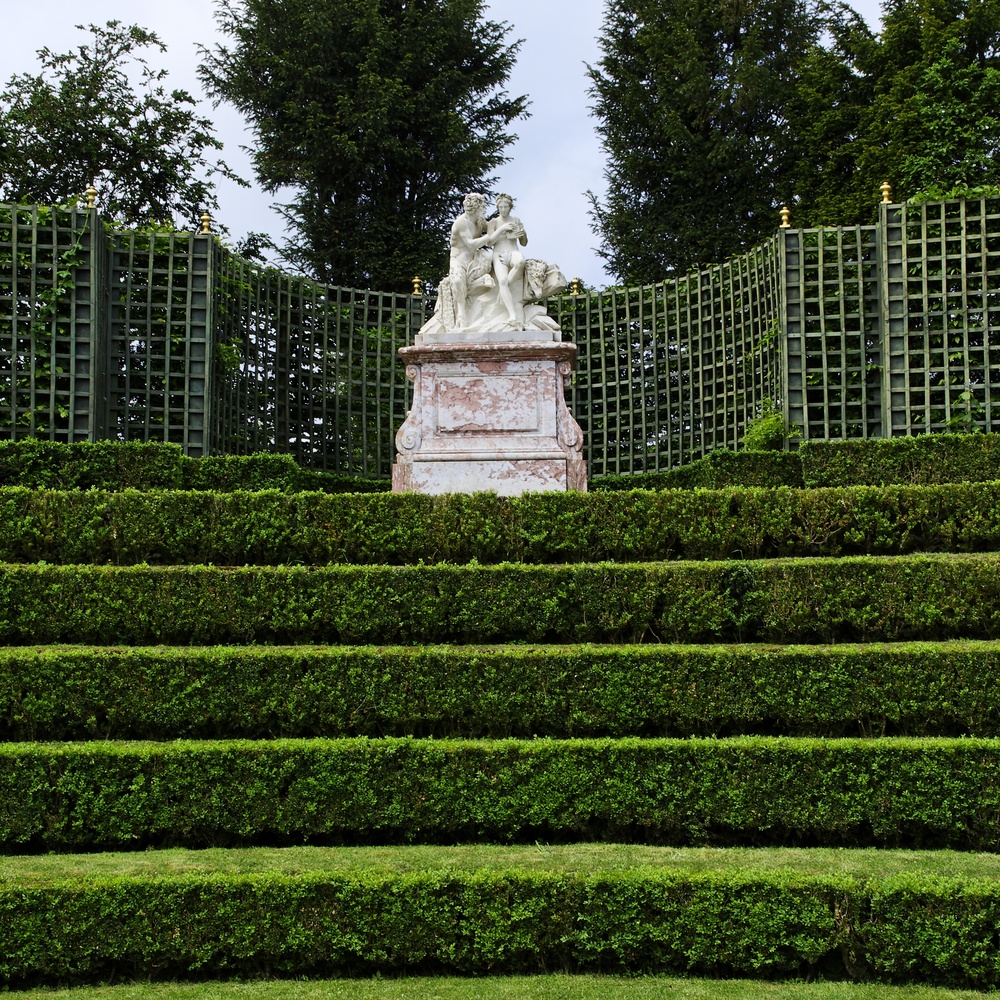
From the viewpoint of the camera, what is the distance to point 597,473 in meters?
16.8

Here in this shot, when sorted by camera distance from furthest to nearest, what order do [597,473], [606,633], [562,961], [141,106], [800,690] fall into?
[141,106], [597,473], [606,633], [800,690], [562,961]

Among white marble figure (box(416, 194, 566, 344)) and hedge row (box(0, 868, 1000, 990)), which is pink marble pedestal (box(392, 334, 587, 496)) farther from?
hedge row (box(0, 868, 1000, 990))

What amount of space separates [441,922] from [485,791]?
120 centimetres

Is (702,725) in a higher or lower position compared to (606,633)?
lower

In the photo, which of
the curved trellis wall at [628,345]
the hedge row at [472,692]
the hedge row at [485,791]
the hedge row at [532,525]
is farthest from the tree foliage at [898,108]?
the hedge row at [485,791]

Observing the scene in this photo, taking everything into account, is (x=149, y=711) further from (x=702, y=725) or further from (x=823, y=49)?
(x=823, y=49)

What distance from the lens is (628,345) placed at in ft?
55.5

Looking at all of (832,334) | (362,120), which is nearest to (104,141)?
(362,120)

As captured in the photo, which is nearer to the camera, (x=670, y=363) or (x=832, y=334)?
(x=832, y=334)

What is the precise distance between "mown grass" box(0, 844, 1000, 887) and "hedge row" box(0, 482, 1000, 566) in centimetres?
326

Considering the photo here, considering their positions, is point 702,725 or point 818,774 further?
point 702,725

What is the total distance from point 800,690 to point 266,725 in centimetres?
364

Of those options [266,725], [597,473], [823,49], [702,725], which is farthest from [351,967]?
[823,49]

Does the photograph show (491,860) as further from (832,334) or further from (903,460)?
(832,334)
